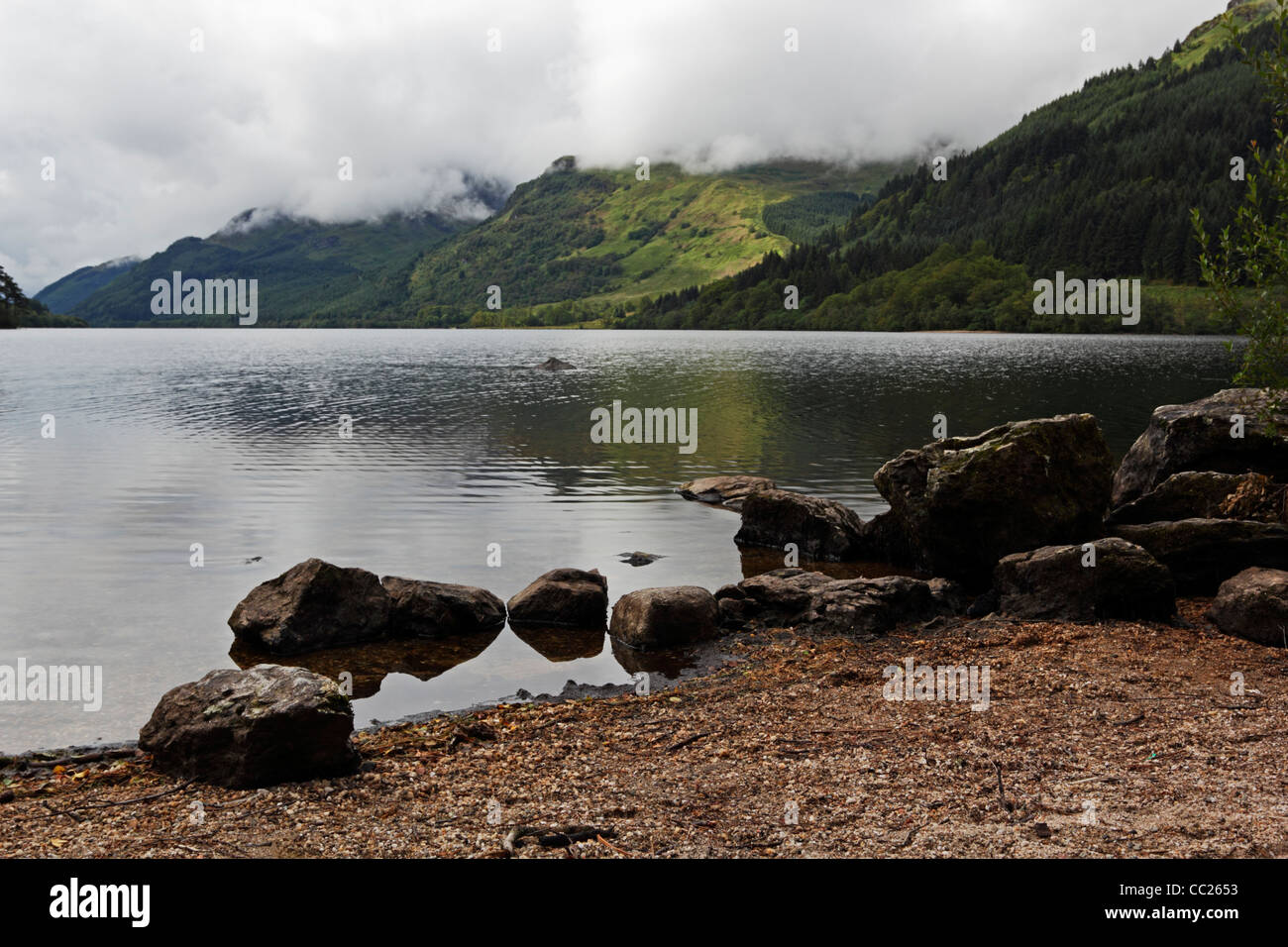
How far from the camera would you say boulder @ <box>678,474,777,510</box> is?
124ft

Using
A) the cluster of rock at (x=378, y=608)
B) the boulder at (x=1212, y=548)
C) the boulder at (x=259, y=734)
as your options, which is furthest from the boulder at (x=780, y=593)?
the boulder at (x=259, y=734)

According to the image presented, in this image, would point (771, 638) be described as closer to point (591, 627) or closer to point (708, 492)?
point (591, 627)

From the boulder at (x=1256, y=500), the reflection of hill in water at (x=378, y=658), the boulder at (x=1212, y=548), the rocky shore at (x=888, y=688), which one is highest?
the boulder at (x=1256, y=500)

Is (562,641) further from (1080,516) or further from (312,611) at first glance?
(1080,516)

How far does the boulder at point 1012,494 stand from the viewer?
23.6 meters

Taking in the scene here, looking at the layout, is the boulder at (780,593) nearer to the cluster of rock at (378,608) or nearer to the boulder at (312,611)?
the cluster of rock at (378,608)

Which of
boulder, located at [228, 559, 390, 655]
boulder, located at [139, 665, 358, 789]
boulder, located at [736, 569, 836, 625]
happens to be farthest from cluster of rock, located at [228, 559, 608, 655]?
boulder, located at [139, 665, 358, 789]

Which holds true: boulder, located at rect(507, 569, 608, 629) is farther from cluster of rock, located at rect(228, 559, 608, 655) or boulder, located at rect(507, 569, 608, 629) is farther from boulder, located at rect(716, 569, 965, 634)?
boulder, located at rect(716, 569, 965, 634)

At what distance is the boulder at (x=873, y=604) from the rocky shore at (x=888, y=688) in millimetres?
71

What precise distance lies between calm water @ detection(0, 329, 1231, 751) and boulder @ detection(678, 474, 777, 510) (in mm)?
1249
